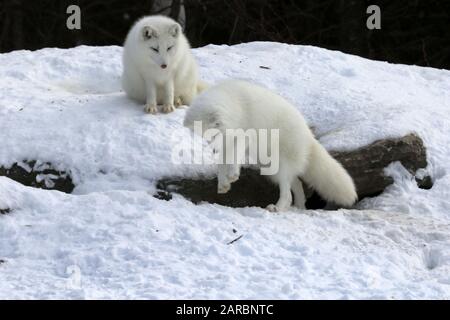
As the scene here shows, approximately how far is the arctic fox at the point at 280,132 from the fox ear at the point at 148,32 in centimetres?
101

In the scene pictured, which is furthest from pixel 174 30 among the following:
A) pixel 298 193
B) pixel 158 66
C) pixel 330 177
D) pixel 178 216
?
pixel 178 216

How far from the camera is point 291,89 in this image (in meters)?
8.30

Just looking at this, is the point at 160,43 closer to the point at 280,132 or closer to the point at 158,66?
the point at 158,66

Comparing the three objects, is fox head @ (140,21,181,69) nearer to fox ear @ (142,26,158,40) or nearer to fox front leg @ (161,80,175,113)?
fox ear @ (142,26,158,40)

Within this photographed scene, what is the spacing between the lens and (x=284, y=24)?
14.0 meters

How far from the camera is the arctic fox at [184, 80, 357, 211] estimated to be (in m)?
5.95

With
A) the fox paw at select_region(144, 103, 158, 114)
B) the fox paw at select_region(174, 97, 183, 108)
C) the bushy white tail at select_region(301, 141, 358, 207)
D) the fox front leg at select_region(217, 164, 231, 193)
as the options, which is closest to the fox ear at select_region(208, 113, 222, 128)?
the fox front leg at select_region(217, 164, 231, 193)

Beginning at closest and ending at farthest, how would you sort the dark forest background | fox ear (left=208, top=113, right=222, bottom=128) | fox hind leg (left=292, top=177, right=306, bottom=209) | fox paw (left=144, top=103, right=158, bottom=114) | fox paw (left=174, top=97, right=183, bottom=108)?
fox ear (left=208, top=113, right=222, bottom=128)
fox hind leg (left=292, top=177, right=306, bottom=209)
fox paw (left=144, top=103, right=158, bottom=114)
fox paw (left=174, top=97, right=183, bottom=108)
the dark forest background

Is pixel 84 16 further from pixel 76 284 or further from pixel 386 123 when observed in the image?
pixel 76 284

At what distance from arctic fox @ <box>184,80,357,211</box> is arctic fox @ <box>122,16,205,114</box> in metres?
0.94

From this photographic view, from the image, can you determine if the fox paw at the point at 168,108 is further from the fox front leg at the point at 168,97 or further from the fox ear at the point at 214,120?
the fox ear at the point at 214,120

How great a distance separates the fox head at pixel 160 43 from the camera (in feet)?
22.8

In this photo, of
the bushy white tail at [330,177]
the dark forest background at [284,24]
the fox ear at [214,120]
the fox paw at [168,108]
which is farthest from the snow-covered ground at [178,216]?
the dark forest background at [284,24]
